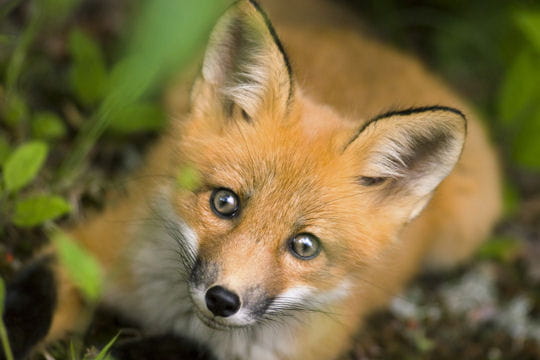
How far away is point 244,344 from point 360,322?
58cm

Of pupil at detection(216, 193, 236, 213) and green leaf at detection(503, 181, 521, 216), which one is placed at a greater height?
pupil at detection(216, 193, 236, 213)

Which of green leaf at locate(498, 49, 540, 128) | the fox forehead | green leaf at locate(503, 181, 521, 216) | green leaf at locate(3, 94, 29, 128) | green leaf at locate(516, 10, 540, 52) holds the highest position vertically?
green leaf at locate(516, 10, 540, 52)

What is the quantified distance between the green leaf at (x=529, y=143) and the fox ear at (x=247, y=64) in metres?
1.69

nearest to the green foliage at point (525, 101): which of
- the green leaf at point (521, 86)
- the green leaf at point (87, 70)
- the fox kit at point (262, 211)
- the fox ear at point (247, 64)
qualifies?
the green leaf at point (521, 86)

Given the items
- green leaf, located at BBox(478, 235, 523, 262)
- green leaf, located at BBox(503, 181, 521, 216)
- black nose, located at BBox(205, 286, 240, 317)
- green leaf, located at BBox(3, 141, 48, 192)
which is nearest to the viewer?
black nose, located at BBox(205, 286, 240, 317)

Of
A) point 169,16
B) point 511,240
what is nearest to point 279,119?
point 169,16

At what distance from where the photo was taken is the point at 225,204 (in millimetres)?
1937

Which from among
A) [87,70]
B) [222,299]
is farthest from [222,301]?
[87,70]

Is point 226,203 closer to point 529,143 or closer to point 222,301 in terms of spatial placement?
point 222,301

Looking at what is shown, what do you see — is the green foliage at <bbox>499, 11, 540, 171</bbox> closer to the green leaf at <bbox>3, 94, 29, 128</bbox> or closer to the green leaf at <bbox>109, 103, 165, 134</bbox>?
the green leaf at <bbox>109, 103, 165, 134</bbox>

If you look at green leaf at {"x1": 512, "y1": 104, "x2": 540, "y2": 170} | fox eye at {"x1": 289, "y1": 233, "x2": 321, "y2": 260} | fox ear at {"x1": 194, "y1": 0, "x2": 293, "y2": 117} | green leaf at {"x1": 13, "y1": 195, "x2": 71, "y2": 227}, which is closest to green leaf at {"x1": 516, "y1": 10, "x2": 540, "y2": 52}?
green leaf at {"x1": 512, "y1": 104, "x2": 540, "y2": 170}

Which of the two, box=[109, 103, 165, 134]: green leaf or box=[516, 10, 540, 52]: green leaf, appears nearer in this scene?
box=[109, 103, 165, 134]: green leaf

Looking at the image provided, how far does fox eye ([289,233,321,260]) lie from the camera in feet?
6.35

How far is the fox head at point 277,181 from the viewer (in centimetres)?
186
